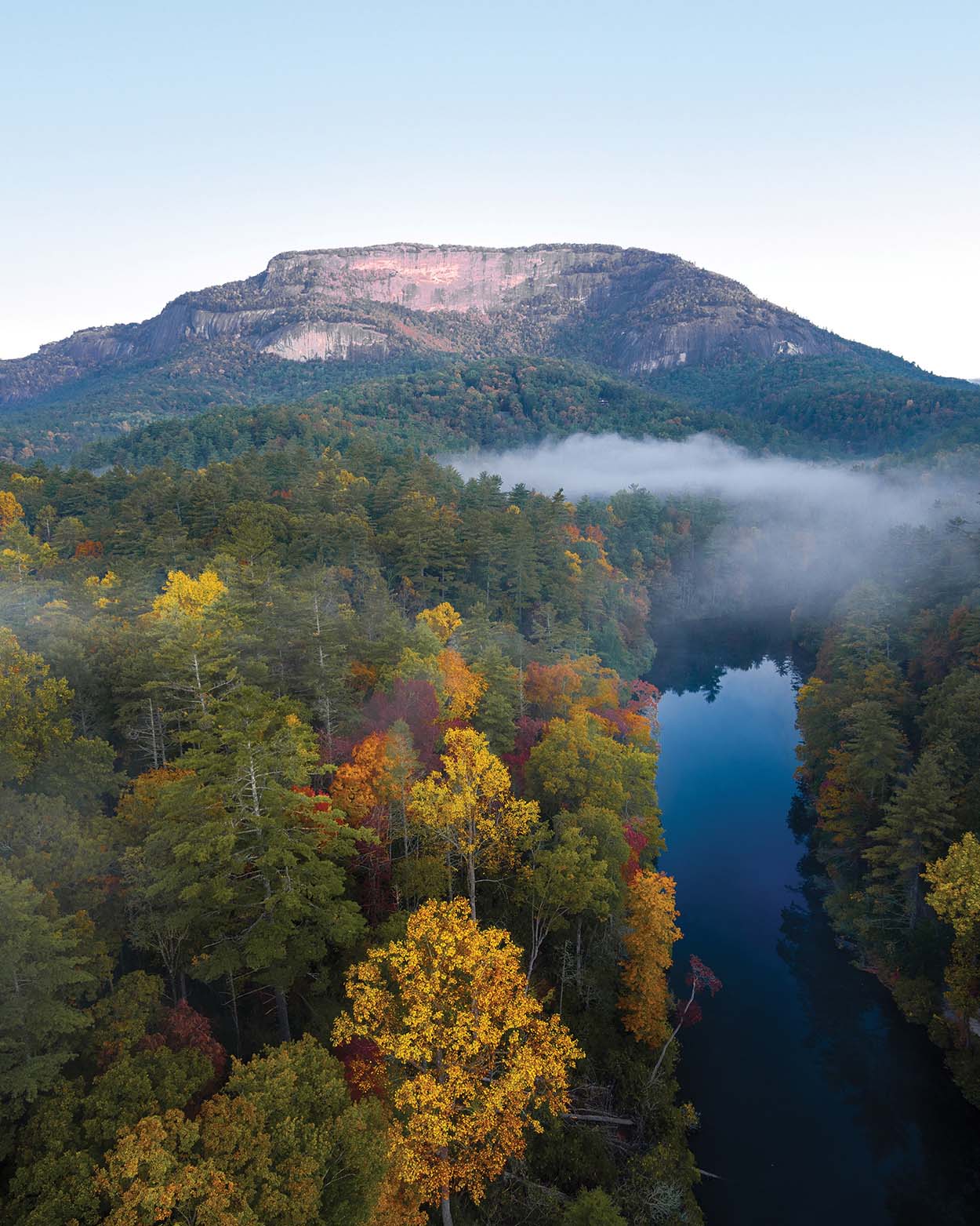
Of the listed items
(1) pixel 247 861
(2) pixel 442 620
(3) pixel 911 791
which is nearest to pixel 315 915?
(1) pixel 247 861

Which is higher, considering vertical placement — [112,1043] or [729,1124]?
[112,1043]

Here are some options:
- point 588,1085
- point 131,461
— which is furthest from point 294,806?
point 131,461

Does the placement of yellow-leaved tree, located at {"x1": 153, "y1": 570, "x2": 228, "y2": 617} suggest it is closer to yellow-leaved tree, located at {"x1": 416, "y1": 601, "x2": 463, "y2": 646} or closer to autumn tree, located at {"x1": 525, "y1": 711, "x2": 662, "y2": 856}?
yellow-leaved tree, located at {"x1": 416, "y1": 601, "x2": 463, "y2": 646}

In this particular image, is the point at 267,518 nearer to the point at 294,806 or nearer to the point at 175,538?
the point at 175,538

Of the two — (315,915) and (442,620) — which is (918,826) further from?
(442,620)

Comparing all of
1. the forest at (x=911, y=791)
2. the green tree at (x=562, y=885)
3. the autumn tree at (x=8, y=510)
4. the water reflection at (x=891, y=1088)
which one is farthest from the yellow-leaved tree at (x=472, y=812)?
the autumn tree at (x=8, y=510)
